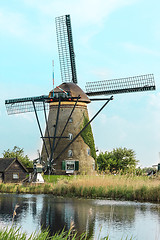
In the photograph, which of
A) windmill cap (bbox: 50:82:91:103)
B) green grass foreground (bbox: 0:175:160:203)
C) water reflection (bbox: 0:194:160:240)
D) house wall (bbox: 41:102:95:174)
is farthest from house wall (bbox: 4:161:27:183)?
water reflection (bbox: 0:194:160:240)

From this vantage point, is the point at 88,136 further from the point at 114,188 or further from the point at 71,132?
the point at 114,188

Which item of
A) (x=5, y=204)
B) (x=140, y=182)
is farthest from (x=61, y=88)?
(x=5, y=204)

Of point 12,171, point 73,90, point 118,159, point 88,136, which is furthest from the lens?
point 118,159

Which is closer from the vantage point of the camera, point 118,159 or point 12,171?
point 12,171

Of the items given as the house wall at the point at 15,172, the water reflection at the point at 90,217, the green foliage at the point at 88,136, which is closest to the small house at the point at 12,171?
the house wall at the point at 15,172

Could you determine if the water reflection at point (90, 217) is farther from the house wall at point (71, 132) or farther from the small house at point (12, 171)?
the small house at point (12, 171)

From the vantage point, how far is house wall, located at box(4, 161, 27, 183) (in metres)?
35.0

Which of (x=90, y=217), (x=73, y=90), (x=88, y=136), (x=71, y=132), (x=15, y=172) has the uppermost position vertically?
(x=73, y=90)

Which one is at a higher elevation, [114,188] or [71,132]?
[71,132]

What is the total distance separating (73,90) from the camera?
35.4 meters

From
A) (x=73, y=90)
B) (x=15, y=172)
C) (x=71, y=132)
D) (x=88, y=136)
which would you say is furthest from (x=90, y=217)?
(x=73, y=90)

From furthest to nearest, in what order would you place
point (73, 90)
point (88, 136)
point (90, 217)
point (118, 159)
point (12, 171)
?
1. point (118, 159)
2. point (88, 136)
3. point (73, 90)
4. point (12, 171)
5. point (90, 217)

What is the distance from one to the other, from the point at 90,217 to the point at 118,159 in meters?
24.2

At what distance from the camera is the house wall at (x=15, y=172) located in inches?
1379
